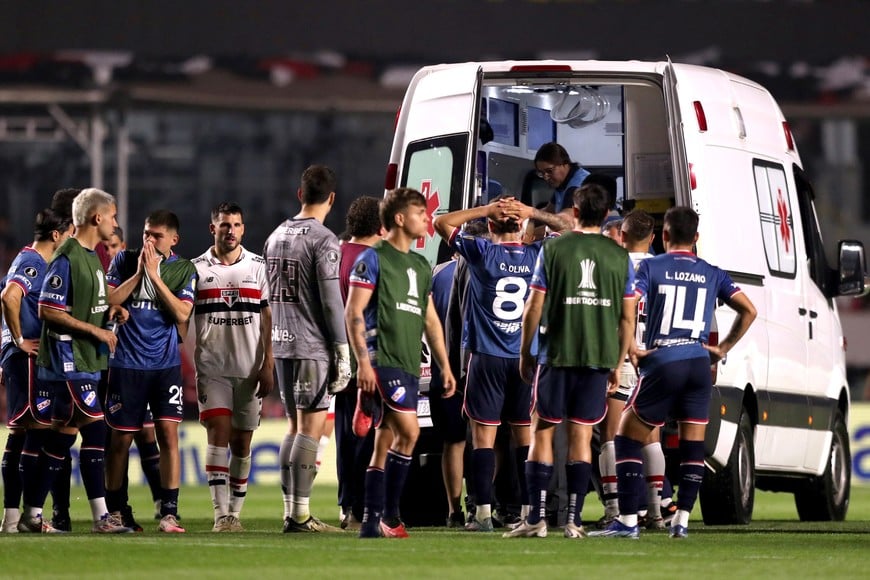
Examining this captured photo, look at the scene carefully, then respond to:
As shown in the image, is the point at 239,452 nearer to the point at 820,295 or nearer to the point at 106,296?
the point at 106,296

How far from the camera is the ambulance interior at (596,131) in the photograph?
12.4 metres

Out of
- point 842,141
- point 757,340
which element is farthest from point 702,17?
point 757,340

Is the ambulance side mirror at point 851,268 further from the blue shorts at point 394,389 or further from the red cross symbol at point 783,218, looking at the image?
the blue shorts at point 394,389

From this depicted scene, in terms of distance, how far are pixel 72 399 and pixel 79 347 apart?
0.92 ft

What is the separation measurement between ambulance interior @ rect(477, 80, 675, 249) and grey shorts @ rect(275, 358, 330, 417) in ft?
8.35

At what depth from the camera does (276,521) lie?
12.5 metres

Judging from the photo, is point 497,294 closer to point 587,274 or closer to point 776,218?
point 587,274

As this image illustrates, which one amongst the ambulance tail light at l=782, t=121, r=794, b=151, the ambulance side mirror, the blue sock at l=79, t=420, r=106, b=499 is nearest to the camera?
the blue sock at l=79, t=420, r=106, b=499

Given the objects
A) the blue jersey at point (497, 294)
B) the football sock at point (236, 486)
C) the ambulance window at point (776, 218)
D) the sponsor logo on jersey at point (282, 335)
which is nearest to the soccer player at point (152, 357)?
the football sock at point (236, 486)

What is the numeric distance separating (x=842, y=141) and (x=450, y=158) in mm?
18857

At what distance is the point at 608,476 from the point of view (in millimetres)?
10516

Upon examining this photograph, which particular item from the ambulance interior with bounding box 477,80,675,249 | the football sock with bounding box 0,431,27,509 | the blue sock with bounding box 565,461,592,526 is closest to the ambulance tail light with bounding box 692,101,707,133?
the ambulance interior with bounding box 477,80,675,249

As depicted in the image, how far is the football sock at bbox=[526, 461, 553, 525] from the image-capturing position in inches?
368

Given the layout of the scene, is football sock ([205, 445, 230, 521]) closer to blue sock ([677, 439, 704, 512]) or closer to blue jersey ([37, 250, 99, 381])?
blue jersey ([37, 250, 99, 381])
